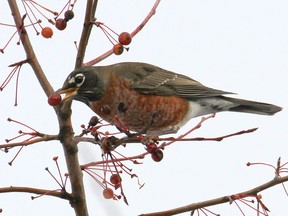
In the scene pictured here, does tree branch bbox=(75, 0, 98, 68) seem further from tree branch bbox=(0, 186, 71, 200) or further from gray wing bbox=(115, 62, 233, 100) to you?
gray wing bbox=(115, 62, 233, 100)

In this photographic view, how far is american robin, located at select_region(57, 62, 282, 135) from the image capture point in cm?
529

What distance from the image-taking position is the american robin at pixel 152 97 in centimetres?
529

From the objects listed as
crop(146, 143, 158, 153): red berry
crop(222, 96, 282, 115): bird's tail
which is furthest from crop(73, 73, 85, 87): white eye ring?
crop(222, 96, 282, 115): bird's tail

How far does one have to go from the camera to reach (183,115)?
5.75 meters

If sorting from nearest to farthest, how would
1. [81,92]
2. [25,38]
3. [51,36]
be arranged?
1. [25,38]
2. [51,36]
3. [81,92]

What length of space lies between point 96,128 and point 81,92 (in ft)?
6.12

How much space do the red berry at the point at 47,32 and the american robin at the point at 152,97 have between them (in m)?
0.93

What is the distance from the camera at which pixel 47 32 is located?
390cm

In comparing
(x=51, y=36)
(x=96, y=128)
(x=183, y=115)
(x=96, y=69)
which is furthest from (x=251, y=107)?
(x=96, y=128)

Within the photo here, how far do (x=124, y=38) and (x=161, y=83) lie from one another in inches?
98.3

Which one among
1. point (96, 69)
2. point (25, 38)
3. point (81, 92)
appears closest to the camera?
point (25, 38)

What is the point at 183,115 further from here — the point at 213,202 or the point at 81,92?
the point at 213,202

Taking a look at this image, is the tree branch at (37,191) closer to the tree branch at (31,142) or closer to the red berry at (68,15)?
the tree branch at (31,142)

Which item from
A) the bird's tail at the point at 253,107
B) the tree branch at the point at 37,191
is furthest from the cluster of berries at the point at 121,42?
the bird's tail at the point at 253,107
